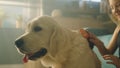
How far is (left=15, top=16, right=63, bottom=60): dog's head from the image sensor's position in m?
1.21

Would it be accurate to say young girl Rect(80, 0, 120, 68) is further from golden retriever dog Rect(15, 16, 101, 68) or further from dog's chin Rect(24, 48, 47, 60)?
dog's chin Rect(24, 48, 47, 60)

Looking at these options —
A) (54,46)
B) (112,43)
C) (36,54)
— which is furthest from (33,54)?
(112,43)

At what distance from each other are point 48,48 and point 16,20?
179cm

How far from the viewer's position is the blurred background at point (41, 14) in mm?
2889

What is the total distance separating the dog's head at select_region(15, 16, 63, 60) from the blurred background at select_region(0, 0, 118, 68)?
1487mm

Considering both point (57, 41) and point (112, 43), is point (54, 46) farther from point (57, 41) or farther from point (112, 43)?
point (112, 43)

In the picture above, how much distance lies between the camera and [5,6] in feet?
9.75

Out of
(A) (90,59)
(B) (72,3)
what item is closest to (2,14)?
(B) (72,3)

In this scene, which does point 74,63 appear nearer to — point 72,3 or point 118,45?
point 118,45

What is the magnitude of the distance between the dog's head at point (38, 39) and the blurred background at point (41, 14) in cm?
149

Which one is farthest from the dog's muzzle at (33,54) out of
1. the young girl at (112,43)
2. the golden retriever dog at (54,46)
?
the young girl at (112,43)

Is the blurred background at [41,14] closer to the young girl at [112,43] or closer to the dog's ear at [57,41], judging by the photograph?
the young girl at [112,43]

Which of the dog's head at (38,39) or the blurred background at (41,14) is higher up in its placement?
the dog's head at (38,39)

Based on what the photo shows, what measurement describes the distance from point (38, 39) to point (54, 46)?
0.09 m
